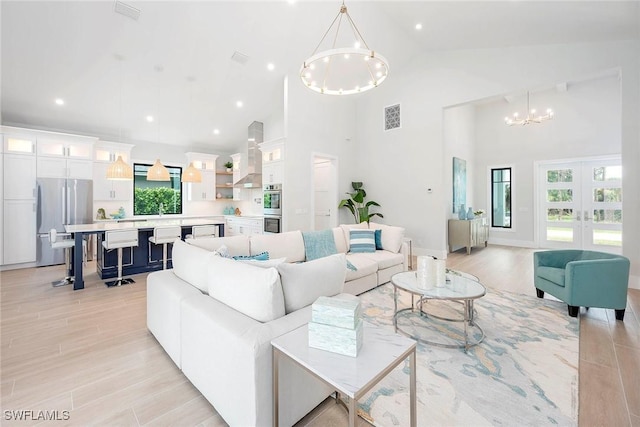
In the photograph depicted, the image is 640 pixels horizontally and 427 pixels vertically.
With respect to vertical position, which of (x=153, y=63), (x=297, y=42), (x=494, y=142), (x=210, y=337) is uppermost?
(x=297, y=42)

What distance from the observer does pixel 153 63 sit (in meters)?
4.73

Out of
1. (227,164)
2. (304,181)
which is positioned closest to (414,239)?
(304,181)

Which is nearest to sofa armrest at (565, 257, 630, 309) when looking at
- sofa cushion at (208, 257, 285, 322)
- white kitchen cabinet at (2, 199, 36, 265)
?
sofa cushion at (208, 257, 285, 322)

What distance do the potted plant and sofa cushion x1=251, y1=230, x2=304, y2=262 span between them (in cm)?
309

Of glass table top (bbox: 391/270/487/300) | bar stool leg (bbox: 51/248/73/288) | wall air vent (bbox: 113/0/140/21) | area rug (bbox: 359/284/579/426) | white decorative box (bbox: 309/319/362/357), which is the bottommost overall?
area rug (bbox: 359/284/579/426)

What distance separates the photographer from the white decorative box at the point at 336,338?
4.06 ft

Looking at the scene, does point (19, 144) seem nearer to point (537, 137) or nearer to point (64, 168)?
point (64, 168)

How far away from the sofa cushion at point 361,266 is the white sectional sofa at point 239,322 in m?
1.48

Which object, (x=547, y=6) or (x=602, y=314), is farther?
(x=547, y=6)

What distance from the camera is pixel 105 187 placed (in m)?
6.19

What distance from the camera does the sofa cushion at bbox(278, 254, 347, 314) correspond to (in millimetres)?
1724

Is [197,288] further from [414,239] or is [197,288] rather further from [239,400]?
[414,239]

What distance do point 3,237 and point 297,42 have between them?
21.0ft

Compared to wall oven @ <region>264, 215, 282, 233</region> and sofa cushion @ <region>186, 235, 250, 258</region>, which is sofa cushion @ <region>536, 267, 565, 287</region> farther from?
wall oven @ <region>264, 215, 282, 233</region>
